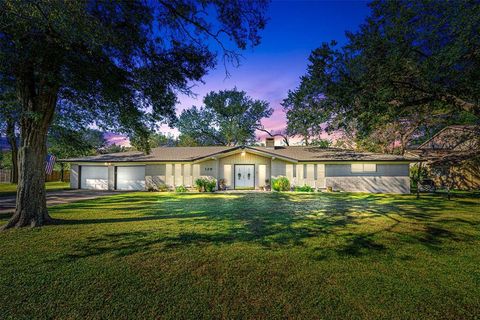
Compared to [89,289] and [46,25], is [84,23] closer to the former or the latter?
[46,25]

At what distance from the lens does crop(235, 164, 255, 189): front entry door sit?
19.1m

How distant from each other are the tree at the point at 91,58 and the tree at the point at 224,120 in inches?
1196

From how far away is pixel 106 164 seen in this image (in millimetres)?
19500

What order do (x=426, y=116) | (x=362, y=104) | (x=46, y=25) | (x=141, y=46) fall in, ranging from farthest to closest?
(x=426, y=116), (x=362, y=104), (x=141, y=46), (x=46, y=25)

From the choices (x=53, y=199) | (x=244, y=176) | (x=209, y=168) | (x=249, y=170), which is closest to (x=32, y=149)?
(x=53, y=199)

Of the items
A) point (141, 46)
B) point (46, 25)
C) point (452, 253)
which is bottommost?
point (452, 253)

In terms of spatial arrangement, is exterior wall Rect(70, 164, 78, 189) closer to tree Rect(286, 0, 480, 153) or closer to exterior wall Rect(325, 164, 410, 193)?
tree Rect(286, 0, 480, 153)

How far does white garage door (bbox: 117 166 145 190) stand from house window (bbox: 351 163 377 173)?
17.7 metres

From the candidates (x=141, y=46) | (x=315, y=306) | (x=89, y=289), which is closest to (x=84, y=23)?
(x=141, y=46)

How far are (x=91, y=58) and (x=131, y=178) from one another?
15.5 meters

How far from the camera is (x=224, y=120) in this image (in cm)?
3862

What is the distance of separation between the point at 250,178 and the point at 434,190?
45.1ft

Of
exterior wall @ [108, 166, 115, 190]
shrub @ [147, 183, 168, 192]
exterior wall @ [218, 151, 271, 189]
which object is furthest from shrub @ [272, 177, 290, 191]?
exterior wall @ [108, 166, 115, 190]

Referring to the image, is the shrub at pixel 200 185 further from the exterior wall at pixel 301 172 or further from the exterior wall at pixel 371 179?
the exterior wall at pixel 371 179
